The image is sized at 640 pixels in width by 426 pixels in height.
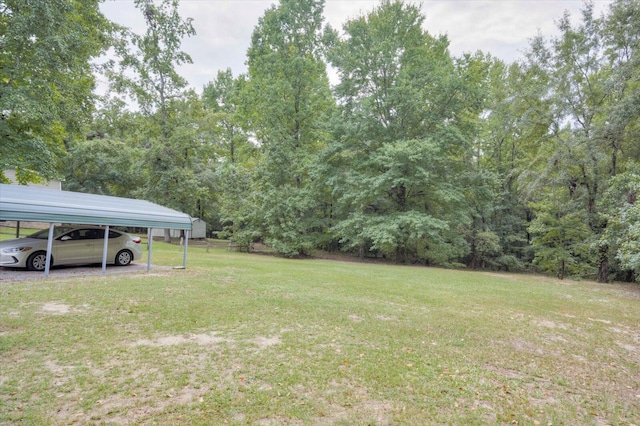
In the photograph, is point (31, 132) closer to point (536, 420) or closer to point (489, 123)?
point (536, 420)

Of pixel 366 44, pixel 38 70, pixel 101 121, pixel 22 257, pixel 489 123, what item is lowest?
pixel 22 257

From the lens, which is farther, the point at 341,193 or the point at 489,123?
the point at 489,123

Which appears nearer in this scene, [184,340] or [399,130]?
[184,340]

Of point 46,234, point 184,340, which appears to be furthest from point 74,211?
point 184,340

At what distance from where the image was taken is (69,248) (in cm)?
951

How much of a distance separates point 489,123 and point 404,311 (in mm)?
21933

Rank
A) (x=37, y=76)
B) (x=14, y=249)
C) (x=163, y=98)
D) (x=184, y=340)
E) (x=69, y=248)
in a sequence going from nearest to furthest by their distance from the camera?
1. (x=184, y=340)
2. (x=14, y=249)
3. (x=69, y=248)
4. (x=37, y=76)
5. (x=163, y=98)

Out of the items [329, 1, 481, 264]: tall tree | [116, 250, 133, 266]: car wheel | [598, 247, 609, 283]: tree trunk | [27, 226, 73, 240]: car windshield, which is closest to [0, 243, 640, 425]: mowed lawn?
[27, 226, 73, 240]: car windshield

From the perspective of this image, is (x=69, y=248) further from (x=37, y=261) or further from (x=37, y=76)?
(x=37, y=76)

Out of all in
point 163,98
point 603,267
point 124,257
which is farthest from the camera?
point 163,98

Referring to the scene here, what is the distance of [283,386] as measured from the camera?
3.40 metres

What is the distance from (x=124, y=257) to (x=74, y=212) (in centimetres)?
349

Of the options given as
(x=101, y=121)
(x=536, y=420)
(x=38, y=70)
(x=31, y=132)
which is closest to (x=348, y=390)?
(x=536, y=420)

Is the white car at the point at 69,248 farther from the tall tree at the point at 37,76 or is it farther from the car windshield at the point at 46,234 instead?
the tall tree at the point at 37,76
